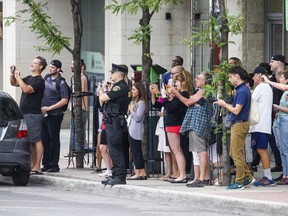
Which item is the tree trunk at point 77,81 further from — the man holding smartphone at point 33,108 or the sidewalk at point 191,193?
the man holding smartphone at point 33,108

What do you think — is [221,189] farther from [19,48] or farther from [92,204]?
[19,48]

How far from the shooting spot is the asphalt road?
14164 mm

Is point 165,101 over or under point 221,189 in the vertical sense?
over

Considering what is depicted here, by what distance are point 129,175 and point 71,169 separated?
5.73 feet

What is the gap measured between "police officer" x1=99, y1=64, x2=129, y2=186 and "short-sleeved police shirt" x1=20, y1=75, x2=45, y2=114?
2.08m

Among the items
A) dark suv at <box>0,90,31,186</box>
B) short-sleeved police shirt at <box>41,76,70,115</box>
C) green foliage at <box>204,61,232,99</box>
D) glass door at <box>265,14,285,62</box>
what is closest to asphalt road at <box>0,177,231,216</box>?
dark suv at <box>0,90,31,186</box>

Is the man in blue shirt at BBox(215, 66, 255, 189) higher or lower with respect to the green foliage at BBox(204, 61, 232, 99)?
lower

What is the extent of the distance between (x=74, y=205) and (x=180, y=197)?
1558 mm

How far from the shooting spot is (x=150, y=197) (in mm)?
15914

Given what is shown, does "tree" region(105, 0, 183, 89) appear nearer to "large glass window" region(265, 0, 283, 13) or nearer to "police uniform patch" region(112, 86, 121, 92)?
"police uniform patch" region(112, 86, 121, 92)

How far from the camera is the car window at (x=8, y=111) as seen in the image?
17531 mm

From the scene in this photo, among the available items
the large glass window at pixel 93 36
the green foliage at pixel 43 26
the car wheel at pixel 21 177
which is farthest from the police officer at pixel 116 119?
the large glass window at pixel 93 36

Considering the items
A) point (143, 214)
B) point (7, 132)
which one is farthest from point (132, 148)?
point (143, 214)

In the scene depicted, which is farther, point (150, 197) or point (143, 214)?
point (150, 197)
